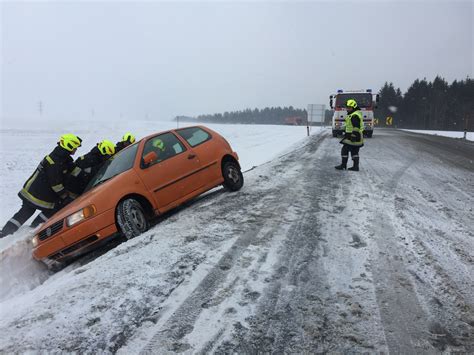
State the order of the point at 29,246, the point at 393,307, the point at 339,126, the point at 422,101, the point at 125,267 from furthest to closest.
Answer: the point at 422,101 → the point at 339,126 → the point at 29,246 → the point at 125,267 → the point at 393,307

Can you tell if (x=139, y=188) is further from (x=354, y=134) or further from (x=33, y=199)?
(x=354, y=134)

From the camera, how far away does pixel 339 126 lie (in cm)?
2164

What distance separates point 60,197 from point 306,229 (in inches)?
179

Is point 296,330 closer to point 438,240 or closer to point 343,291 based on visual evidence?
point 343,291

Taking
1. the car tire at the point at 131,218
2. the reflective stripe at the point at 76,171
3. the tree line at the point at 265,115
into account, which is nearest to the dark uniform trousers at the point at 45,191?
the reflective stripe at the point at 76,171

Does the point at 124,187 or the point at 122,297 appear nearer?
the point at 122,297

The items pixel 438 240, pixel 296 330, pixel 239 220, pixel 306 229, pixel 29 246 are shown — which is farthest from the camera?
pixel 29 246

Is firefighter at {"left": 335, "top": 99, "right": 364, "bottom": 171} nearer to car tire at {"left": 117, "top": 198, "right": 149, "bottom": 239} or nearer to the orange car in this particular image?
the orange car

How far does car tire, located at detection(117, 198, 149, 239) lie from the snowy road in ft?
1.27

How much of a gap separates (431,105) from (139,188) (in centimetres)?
8883

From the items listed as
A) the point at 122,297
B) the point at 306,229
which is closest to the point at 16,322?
the point at 122,297

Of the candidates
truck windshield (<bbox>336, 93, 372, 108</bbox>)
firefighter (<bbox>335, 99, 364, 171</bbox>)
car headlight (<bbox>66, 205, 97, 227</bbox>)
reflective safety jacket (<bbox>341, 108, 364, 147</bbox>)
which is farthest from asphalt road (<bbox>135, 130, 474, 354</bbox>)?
truck windshield (<bbox>336, 93, 372, 108</bbox>)

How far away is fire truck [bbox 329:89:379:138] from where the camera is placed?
21.1 meters

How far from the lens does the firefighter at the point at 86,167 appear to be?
7.14 metres
